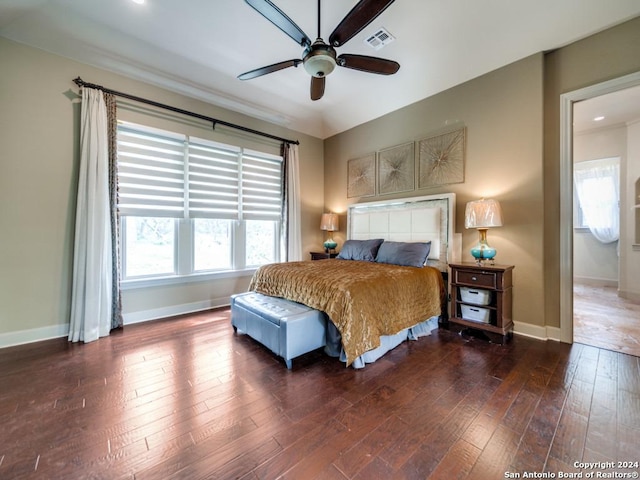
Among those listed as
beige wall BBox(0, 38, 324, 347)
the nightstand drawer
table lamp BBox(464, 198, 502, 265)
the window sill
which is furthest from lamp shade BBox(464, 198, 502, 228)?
Result: beige wall BBox(0, 38, 324, 347)

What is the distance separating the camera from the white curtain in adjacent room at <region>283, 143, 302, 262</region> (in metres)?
4.74

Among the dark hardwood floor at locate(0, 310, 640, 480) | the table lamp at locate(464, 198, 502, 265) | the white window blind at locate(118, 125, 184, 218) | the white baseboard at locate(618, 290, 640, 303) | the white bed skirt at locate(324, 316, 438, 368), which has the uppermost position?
the white window blind at locate(118, 125, 184, 218)

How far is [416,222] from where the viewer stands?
3.82 meters

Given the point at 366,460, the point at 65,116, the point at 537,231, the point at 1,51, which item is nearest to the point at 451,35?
the point at 537,231

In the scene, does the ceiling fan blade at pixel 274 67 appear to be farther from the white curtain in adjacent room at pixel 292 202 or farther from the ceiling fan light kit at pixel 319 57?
the white curtain in adjacent room at pixel 292 202

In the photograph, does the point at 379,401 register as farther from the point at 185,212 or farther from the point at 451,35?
the point at 451,35

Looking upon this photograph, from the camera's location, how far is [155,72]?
3346 mm

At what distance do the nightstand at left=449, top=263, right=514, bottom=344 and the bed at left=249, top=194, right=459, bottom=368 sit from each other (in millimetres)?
231

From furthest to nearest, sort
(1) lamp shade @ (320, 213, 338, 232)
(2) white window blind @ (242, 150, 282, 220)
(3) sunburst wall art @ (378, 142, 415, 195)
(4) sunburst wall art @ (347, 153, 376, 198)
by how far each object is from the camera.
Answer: (1) lamp shade @ (320, 213, 338, 232), (4) sunburst wall art @ (347, 153, 376, 198), (2) white window blind @ (242, 150, 282, 220), (3) sunburst wall art @ (378, 142, 415, 195)

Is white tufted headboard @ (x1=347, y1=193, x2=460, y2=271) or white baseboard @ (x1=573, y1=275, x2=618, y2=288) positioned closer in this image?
white tufted headboard @ (x1=347, y1=193, x2=460, y2=271)

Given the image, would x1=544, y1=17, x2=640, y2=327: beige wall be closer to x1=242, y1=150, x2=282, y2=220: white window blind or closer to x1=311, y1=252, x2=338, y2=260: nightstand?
x1=311, y1=252, x2=338, y2=260: nightstand

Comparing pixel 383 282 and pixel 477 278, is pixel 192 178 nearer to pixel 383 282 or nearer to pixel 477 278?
pixel 383 282

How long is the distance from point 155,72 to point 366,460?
15.2ft

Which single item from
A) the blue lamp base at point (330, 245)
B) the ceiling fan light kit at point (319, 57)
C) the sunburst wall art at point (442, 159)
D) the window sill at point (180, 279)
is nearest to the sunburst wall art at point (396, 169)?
the sunburst wall art at point (442, 159)
